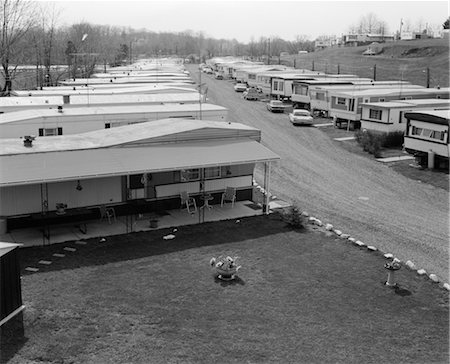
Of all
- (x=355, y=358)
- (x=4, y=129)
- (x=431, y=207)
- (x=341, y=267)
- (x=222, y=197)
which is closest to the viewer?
(x=355, y=358)

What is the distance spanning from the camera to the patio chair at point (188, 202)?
1678cm

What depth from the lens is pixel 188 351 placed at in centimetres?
890

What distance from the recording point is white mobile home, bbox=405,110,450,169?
24.0 m

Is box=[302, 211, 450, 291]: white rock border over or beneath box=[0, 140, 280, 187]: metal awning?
beneath

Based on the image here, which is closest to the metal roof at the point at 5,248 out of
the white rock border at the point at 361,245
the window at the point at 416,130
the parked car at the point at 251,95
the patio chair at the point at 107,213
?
the patio chair at the point at 107,213

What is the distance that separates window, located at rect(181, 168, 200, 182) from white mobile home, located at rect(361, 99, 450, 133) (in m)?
16.1

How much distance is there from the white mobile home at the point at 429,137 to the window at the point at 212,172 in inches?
453

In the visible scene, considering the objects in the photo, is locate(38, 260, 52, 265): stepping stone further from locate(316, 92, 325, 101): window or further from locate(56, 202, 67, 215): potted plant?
locate(316, 92, 325, 101): window

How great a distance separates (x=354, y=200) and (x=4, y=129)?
43.7ft

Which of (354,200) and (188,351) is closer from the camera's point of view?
(188,351)

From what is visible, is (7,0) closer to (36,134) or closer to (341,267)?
(36,134)

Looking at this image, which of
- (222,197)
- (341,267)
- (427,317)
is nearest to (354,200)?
(222,197)

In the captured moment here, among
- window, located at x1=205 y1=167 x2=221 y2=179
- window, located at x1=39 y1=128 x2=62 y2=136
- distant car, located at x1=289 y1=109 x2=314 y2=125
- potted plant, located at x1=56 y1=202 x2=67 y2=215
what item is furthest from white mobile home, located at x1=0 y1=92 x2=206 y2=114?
potted plant, located at x1=56 y1=202 x2=67 y2=215

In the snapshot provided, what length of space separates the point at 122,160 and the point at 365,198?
921 centimetres
